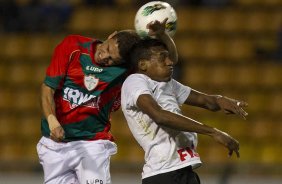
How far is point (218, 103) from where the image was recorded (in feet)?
17.7

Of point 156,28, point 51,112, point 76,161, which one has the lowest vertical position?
point 76,161

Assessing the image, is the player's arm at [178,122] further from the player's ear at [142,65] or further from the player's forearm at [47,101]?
the player's forearm at [47,101]

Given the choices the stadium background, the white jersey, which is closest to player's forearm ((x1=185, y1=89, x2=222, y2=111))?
the white jersey

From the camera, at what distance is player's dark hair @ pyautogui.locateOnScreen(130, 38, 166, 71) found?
521 cm

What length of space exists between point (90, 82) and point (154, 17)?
0.69m

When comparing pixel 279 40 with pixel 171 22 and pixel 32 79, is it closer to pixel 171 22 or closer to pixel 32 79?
pixel 32 79

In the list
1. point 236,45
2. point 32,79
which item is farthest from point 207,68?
point 32,79

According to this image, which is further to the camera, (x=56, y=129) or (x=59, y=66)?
(x=59, y=66)

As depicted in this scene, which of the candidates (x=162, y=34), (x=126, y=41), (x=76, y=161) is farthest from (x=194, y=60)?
(x=162, y=34)

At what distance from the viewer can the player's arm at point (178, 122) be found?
479cm

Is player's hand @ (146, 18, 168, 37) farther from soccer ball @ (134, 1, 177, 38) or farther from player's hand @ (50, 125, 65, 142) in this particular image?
player's hand @ (50, 125, 65, 142)

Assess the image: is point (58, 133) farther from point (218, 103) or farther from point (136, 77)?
point (218, 103)

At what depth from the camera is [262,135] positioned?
9969mm

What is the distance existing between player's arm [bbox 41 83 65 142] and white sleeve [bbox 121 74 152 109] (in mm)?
404
